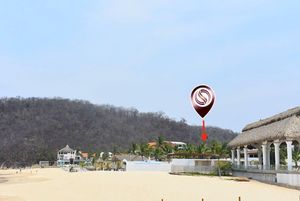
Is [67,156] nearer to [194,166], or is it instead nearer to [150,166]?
[150,166]

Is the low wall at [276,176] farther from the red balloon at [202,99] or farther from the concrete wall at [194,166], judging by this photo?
the red balloon at [202,99]

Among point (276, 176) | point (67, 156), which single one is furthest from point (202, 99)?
point (67, 156)

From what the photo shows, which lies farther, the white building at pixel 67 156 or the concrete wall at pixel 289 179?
the white building at pixel 67 156

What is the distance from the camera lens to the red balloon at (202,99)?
21734 millimetres

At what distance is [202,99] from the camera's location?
2205 centimetres

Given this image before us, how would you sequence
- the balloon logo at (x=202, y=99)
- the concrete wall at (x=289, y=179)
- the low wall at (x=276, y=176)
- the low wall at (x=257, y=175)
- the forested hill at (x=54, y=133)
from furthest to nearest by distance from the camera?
the forested hill at (x=54, y=133), the low wall at (x=257, y=175), the low wall at (x=276, y=176), the concrete wall at (x=289, y=179), the balloon logo at (x=202, y=99)

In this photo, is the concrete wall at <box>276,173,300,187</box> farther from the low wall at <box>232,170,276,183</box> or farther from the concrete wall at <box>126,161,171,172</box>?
the concrete wall at <box>126,161,171,172</box>

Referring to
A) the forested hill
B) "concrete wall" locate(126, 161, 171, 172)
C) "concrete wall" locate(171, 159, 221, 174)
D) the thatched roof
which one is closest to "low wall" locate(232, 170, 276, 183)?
"concrete wall" locate(171, 159, 221, 174)

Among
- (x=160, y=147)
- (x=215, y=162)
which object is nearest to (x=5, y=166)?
(x=160, y=147)

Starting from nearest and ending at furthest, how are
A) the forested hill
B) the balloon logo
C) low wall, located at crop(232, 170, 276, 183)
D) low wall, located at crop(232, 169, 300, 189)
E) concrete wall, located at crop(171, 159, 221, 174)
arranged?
the balloon logo → low wall, located at crop(232, 169, 300, 189) → low wall, located at crop(232, 170, 276, 183) → concrete wall, located at crop(171, 159, 221, 174) → the forested hill

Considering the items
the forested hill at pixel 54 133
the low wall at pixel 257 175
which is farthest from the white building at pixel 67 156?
the low wall at pixel 257 175

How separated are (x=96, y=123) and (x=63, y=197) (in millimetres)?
162485

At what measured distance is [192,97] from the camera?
71.8 ft

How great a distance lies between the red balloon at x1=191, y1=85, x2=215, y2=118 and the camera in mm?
21734
